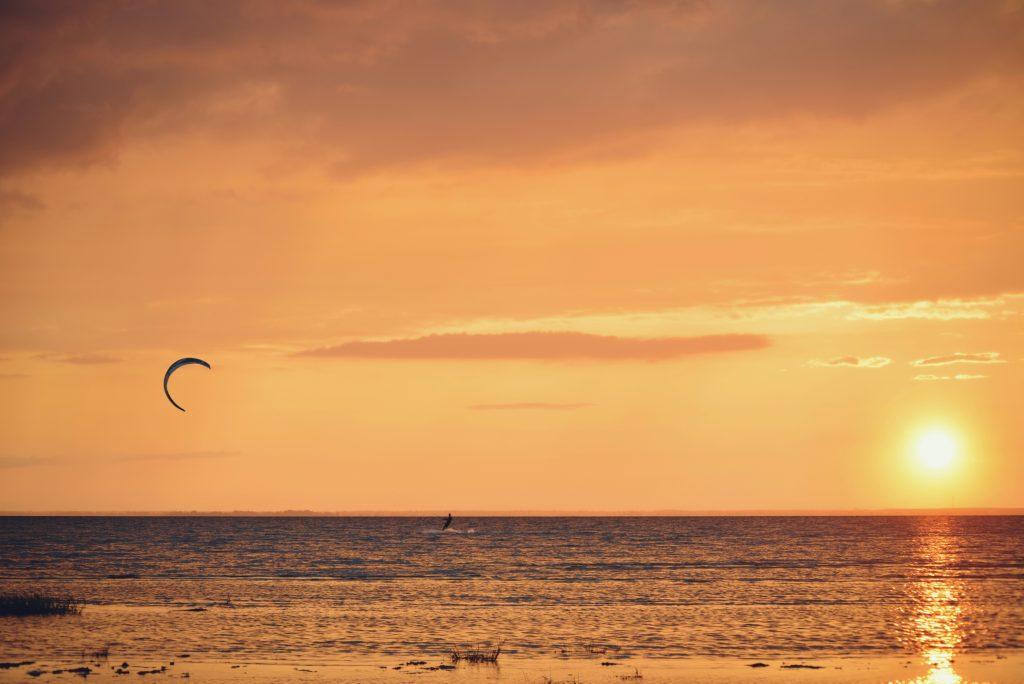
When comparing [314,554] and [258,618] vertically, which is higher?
[314,554]

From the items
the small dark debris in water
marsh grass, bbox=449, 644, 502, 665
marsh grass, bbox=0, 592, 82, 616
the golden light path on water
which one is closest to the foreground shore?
the small dark debris in water

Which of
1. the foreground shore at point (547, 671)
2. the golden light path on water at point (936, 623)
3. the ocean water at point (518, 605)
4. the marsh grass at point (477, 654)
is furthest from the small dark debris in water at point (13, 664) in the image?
the golden light path on water at point (936, 623)

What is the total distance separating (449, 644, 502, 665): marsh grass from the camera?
36531 millimetres

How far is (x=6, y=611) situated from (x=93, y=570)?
32410 millimetres

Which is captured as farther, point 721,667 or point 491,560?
point 491,560

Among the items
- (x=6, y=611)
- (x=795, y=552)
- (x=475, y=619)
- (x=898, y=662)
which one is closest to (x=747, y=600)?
(x=475, y=619)

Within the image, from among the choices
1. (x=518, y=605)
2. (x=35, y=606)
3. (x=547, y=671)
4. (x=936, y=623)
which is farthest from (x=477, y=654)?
(x=35, y=606)

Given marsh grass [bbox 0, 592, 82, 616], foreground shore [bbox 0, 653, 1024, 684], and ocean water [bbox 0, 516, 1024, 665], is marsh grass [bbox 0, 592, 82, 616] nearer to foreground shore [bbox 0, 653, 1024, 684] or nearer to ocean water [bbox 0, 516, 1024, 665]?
ocean water [bbox 0, 516, 1024, 665]

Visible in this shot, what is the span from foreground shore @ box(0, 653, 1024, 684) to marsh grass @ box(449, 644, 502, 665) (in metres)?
0.52

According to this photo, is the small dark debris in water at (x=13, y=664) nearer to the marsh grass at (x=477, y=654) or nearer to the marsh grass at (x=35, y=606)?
the marsh grass at (x=35, y=606)

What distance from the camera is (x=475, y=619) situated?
48.8 metres

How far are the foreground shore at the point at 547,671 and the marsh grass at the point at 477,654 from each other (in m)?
0.52

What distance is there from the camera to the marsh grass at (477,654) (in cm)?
3653

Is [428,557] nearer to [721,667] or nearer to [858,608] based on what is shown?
[858,608]
